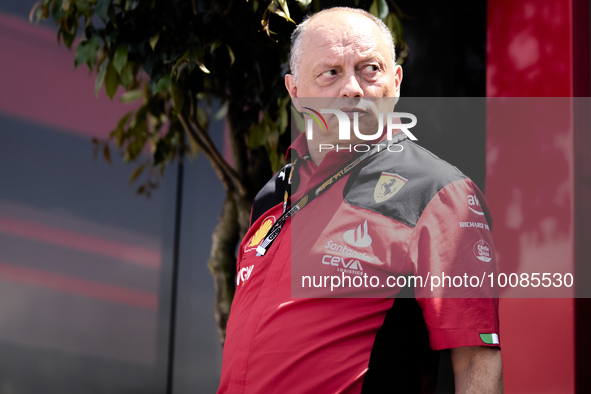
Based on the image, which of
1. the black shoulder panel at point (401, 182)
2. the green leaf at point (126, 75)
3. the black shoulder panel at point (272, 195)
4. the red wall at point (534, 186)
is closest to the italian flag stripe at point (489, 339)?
the black shoulder panel at point (401, 182)

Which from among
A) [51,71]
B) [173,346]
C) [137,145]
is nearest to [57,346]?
[173,346]

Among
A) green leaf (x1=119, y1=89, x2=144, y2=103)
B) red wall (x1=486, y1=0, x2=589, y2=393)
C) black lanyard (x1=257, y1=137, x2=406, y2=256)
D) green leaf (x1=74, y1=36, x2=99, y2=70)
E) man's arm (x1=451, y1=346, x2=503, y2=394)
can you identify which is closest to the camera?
man's arm (x1=451, y1=346, x2=503, y2=394)

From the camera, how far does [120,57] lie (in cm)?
226

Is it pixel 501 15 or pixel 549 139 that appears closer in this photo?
pixel 549 139

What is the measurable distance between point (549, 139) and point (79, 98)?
2.79 meters

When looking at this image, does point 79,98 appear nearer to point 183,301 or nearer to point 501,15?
point 183,301

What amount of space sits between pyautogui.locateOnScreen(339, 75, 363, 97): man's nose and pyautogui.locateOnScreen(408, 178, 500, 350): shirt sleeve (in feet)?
1.28

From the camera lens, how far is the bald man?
120 centimetres

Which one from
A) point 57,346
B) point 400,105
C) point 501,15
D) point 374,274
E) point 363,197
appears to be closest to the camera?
point 374,274

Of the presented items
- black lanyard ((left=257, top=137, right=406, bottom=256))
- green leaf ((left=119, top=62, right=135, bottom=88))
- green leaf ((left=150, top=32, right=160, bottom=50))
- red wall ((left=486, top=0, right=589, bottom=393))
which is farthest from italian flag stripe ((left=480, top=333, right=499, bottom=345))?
green leaf ((left=119, top=62, right=135, bottom=88))

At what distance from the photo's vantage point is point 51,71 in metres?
3.67

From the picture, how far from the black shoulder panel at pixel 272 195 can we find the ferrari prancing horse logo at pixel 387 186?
17.0 inches

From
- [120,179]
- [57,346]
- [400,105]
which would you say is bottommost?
[57,346]

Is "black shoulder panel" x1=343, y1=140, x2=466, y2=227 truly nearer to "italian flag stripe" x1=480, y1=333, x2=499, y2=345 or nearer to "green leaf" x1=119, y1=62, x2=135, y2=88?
"italian flag stripe" x1=480, y1=333, x2=499, y2=345
